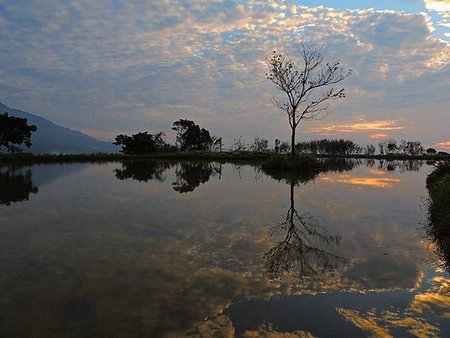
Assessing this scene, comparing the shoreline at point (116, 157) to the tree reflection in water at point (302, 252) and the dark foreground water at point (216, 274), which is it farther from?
the tree reflection in water at point (302, 252)

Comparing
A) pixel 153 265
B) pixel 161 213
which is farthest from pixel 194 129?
pixel 153 265

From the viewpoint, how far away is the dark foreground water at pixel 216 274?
3295 millimetres

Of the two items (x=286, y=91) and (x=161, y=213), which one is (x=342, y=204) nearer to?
(x=161, y=213)

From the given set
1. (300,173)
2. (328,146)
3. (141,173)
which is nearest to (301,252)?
(141,173)

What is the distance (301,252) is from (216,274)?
159 cm

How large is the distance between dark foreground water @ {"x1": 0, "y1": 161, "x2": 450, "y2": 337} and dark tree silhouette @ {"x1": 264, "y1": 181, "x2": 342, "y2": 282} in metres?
0.02

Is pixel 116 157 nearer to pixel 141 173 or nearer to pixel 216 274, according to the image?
pixel 141 173

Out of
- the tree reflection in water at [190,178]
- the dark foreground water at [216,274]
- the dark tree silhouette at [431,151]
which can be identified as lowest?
the dark foreground water at [216,274]

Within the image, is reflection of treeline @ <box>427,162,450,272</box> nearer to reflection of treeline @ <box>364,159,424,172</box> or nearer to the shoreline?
reflection of treeline @ <box>364,159,424,172</box>

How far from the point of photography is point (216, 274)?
4.63m

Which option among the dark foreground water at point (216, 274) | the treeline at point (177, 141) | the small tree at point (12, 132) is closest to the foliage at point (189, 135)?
the treeline at point (177, 141)

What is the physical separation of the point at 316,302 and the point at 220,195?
862cm

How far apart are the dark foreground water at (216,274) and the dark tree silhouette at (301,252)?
0.02 m

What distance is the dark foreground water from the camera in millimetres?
3295
